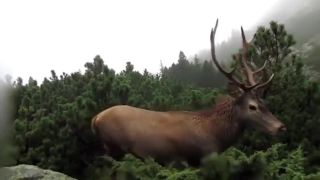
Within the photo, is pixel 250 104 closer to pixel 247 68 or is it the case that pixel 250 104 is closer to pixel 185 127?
pixel 247 68

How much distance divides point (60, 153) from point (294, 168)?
490 centimetres

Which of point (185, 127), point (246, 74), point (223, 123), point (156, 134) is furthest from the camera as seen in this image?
point (246, 74)

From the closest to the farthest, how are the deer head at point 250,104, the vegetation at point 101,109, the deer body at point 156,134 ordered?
the deer body at point 156,134
the deer head at point 250,104
the vegetation at point 101,109

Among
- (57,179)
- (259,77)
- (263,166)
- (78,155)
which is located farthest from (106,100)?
(263,166)

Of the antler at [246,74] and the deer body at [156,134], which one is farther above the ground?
the antler at [246,74]

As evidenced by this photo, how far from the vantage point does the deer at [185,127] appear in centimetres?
919

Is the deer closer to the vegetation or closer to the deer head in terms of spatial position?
the deer head

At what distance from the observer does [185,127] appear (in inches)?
372

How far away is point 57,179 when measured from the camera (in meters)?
7.04

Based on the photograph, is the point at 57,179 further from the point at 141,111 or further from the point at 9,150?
the point at 9,150

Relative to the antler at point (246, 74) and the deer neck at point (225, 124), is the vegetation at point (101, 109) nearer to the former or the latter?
the deer neck at point (225, 124)

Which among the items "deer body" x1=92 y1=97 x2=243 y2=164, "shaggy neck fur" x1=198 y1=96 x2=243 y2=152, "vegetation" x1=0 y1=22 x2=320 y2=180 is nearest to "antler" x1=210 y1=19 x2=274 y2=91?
"shaggy neck fur" x1=198 y1=96 x2=243 y2=152

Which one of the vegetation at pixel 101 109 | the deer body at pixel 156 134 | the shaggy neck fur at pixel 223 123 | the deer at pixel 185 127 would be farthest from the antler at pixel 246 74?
the deer body at pixel 156 134

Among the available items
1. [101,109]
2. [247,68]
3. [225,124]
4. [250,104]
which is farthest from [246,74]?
[101,109]
